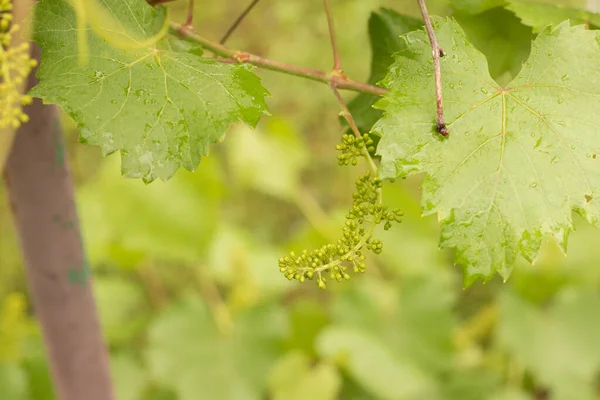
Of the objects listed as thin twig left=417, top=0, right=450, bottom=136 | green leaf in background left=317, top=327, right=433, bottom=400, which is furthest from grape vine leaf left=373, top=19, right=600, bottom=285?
green leaf in background left=317, top=327, right=433, bottom=400

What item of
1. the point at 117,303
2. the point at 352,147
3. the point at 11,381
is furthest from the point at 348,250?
the point at 117,303

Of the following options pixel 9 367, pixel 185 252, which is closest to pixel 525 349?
pixel 185 252

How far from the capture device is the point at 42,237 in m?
0.56

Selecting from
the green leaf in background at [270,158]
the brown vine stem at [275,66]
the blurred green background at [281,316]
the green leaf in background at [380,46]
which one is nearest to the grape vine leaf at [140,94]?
A: the brown vine stem at [275,66]

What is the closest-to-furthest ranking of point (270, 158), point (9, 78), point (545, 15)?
point (9, 78)
point (545, 15)
point (270, 158)

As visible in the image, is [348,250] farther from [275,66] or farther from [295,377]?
[295,377]

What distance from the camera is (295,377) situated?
123 centimetres

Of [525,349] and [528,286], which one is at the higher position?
[528,286]

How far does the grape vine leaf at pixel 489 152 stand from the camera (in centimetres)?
37

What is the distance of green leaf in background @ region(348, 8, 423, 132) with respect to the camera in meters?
0.51

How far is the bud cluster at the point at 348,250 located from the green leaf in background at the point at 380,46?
13cm

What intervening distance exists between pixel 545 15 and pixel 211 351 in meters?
0.89

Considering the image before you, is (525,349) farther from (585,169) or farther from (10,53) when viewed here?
(10,53)

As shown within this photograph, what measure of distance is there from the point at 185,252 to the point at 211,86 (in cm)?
84
